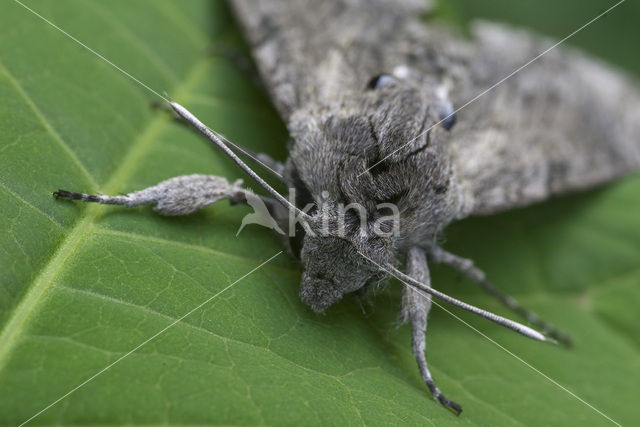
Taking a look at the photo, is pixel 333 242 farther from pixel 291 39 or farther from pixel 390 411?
pixel 291 39

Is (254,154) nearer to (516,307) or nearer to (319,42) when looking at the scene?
(319,42)

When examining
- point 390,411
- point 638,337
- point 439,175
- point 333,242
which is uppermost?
point 333,242

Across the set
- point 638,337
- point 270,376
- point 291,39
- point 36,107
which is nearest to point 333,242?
point 270,376

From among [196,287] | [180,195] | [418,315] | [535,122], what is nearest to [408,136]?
[418,315]

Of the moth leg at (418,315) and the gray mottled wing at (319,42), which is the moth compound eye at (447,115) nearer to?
the gray mottled wing at (319,42)

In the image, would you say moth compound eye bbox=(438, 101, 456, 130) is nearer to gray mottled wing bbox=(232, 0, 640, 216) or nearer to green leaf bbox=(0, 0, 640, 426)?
gray mottled wing bbox=(232, 0, 640, 216)

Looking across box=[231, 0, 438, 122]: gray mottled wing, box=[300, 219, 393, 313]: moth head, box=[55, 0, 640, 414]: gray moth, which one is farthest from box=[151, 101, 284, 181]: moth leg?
box=[300, 219, 393, 313]: moth head

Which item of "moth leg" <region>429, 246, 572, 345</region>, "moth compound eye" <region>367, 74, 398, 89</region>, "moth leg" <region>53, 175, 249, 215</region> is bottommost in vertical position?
"moth leg" <region>429, 246, 572, 345</region>

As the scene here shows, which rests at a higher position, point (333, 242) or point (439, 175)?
point (333, 242)
